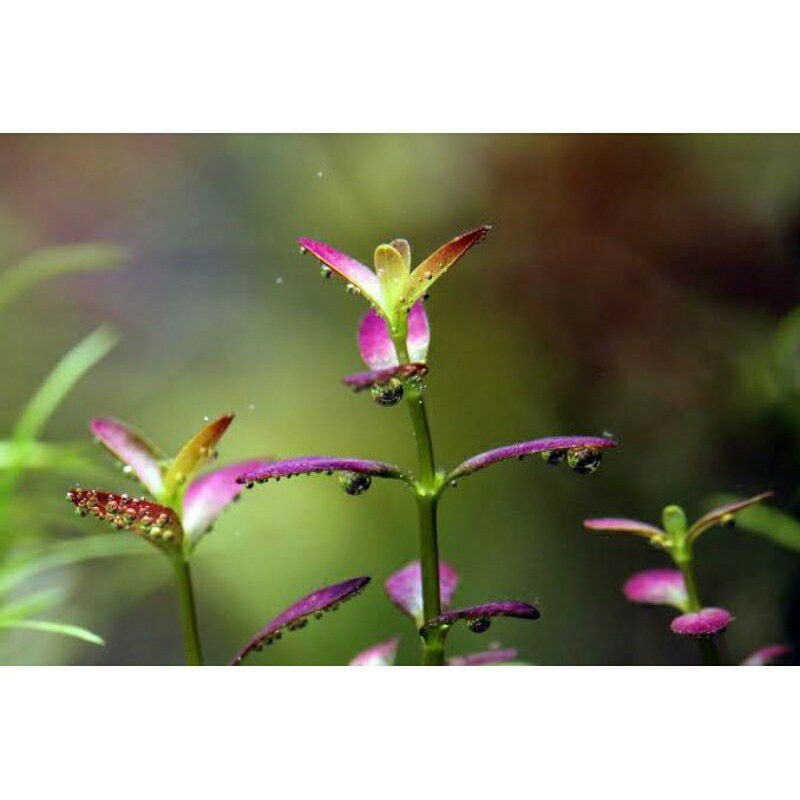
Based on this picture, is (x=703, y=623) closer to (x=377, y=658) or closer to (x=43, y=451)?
(x=377, y=658)

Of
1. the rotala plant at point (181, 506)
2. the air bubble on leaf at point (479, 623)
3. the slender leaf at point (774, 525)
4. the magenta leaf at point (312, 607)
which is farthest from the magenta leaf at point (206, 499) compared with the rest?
the slender leaf at point (774, 525)

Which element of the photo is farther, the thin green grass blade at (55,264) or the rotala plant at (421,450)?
the thin green grass blade at (55,264)

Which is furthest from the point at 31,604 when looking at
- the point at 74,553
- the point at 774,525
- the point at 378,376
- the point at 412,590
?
the point at 774,525

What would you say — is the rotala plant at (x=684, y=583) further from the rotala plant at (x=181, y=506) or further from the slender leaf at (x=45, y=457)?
the slender leaf at (x=45, y=457)

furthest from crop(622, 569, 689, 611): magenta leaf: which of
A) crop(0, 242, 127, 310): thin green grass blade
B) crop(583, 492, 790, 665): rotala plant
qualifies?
crop(0, 242, 127, 310): thin green grass blade
